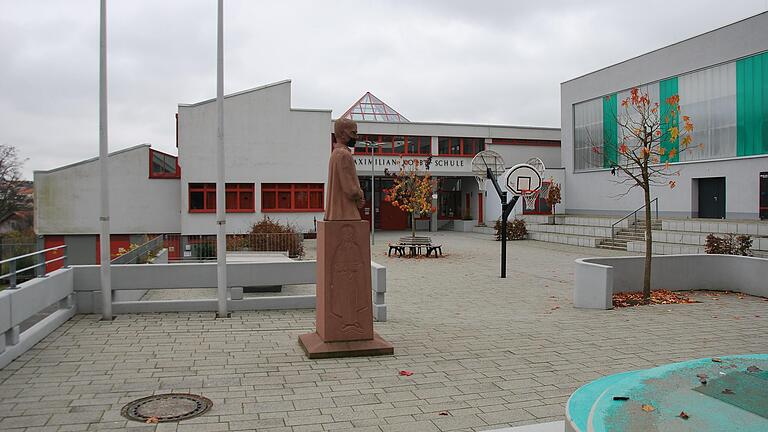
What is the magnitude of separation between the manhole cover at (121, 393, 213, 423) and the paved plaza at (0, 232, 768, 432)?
0.38 ft

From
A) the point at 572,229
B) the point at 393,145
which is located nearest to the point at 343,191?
the point at 572,229

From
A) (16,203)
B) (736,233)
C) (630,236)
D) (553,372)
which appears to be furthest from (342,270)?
(16,203)

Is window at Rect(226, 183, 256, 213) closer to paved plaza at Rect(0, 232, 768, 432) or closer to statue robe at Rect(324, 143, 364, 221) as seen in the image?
paved plaza at Rect(0, 232, 768, 432)

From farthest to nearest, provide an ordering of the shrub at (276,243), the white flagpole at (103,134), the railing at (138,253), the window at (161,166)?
the window at (161,166) → the shrub at (276,243) → the railing at (138,253) → the white flagpole at (103,134)

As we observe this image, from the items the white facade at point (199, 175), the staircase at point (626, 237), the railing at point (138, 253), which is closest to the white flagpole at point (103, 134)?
the railing at point (138, 253)

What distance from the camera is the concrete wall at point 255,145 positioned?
32656 millimetres

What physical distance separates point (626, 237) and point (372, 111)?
2763cm

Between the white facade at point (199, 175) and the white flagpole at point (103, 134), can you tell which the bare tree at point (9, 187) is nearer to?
the white facade at point (199, 175)

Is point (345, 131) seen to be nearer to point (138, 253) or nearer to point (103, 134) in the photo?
point (103, 134)

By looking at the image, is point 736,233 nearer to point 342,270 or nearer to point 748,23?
point 748,23

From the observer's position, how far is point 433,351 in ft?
26.6

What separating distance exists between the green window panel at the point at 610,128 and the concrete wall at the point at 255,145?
51.5ft

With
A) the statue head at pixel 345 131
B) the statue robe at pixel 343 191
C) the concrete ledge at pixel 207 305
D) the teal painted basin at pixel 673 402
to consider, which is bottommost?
the concrete ledge at pixel 207 305

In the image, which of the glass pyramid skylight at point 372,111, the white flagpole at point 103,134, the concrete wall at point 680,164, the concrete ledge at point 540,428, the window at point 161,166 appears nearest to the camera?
the concrete ledge at point 540,428
